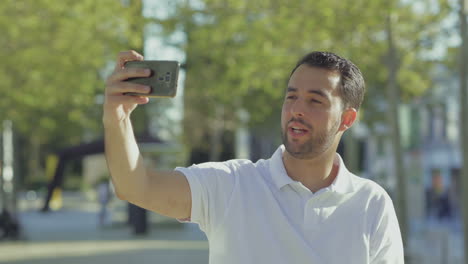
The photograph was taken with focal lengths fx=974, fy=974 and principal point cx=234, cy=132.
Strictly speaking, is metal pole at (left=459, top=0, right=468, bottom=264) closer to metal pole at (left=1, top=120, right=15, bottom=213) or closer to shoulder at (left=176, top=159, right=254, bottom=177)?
shoulder at (left=176, top=159, right=254, bottom=177)

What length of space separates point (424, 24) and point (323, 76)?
1312cm

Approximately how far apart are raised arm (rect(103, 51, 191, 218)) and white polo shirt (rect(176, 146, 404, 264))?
5 cm

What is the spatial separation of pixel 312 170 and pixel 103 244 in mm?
18326

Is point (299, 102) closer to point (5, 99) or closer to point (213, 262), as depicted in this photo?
point (213, 262)

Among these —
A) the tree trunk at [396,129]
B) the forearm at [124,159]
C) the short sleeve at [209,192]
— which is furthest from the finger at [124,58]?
the tree trunk at [396,129]

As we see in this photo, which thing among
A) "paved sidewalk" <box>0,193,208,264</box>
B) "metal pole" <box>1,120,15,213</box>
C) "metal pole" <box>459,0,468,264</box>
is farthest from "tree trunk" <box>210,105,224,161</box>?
"metal pole" <box>459,0,468,264</box>

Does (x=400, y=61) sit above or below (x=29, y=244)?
above

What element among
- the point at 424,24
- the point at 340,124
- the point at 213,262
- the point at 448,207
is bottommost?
the point at 448,207

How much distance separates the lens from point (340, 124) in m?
3.07

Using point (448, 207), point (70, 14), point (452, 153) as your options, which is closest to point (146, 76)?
point (70, 14)

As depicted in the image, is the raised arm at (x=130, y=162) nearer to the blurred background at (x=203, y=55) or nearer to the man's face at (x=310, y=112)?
the man's face at (x=310, y=112)

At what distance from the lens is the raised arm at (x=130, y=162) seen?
8.52ft

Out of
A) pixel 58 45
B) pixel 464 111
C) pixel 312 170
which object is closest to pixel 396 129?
pixel 464 111

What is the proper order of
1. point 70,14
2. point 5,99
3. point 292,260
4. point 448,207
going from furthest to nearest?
point 448,207
point 5,99
point 70,14
point 292,260
